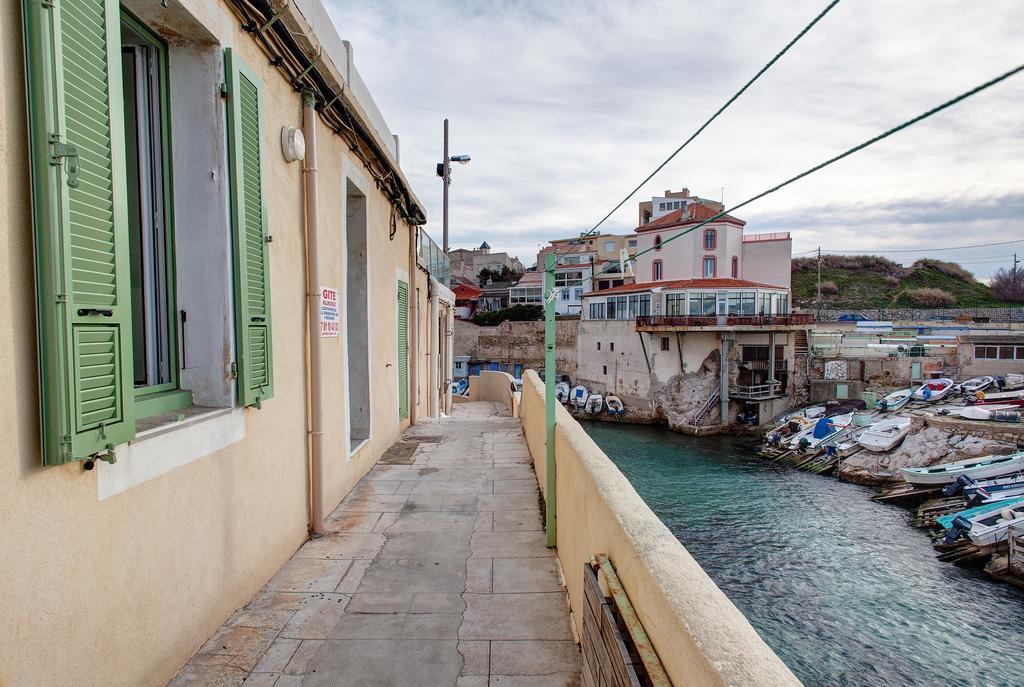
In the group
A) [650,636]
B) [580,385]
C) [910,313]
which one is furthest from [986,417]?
[910,313]

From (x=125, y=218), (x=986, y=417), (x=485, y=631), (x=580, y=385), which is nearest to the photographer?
(x=125, y=218)

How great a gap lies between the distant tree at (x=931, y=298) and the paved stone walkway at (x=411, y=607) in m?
72.8

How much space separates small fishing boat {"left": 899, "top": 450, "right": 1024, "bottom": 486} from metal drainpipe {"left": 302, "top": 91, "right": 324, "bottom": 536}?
73.9ft

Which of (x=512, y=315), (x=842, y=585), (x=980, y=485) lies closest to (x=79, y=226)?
(x=842, y=585)

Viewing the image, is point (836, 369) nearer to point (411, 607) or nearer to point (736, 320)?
point (736, 320)

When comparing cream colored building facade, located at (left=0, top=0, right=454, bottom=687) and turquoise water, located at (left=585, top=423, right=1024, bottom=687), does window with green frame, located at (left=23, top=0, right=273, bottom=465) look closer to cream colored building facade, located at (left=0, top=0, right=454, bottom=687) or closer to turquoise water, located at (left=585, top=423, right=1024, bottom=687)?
cream colored building facade, located at (left=0, top=0, right=454, bottom=687)

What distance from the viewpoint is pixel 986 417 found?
933 inches

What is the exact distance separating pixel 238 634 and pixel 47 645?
1.52 metres

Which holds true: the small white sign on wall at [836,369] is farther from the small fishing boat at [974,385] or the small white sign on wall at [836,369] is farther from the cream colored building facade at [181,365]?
the cream colored building facade at [181,365]

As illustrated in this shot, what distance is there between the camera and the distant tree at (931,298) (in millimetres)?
63562

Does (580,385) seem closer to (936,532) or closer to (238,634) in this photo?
(936,532)

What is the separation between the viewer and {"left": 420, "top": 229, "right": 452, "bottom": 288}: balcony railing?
12.7m

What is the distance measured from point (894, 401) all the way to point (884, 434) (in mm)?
5999

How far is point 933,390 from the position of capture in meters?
30.2
